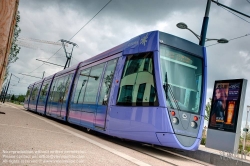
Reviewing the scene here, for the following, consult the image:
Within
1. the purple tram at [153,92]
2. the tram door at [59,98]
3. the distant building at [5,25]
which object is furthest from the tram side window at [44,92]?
the distant building at [5,25]

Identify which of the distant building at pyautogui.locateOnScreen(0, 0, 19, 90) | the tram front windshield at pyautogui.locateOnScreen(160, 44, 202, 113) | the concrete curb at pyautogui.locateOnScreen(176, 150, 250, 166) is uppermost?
the tram front windshield at pyautogui.locateOnScreen(160, 44, 202, 113)

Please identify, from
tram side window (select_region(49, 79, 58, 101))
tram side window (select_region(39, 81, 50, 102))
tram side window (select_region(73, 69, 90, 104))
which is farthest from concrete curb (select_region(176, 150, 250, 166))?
tram side window (select_region(39, 81, 50, 102))

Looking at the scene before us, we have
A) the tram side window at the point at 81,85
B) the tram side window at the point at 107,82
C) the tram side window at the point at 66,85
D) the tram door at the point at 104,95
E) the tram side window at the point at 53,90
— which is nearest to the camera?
the tram door at the point at 104,95

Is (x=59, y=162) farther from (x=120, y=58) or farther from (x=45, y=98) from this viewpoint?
(x=45, y=98)

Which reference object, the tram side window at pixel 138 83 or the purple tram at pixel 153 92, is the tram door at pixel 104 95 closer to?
the purple tram at pixel 153 92

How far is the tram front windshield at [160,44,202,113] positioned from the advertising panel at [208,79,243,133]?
339cm

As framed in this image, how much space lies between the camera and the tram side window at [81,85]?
10.3m

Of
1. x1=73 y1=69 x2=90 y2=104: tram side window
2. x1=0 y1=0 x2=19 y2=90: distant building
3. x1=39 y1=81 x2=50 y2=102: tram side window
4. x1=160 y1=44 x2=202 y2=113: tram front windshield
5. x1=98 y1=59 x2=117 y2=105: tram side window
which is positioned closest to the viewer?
x1=0 y1=0 x2=19 y2=90: distant building

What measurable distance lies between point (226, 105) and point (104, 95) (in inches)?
202

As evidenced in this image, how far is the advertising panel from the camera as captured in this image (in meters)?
9.59

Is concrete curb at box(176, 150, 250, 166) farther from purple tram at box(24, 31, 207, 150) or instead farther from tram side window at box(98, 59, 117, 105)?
tram side window at box(98, 59, 117, 105)

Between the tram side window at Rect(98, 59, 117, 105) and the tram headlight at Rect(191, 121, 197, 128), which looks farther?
the tram side window at Rect(98, 59, 117, 105)

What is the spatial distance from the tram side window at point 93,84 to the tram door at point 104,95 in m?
0.43

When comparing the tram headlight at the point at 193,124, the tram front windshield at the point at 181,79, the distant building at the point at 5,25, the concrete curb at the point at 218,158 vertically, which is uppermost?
the tram front windshield at the point at 181,79
